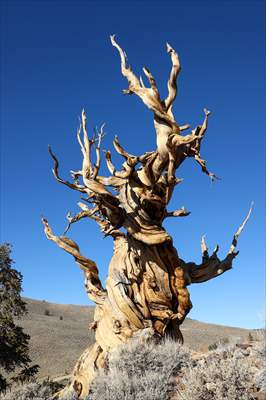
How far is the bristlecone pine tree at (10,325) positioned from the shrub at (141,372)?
292 inches

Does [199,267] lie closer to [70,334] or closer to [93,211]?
[93,211]

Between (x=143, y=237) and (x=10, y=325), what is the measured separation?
7408 millimetres

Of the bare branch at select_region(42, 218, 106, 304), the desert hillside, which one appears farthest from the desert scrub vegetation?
the desert hillside

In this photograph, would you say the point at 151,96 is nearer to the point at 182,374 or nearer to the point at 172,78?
the point at 172,78

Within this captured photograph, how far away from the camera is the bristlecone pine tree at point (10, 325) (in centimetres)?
1372

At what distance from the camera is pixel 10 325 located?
14.0 metres

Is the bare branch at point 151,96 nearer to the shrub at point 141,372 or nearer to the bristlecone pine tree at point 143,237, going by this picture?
the bristlecone pine tree at point 143,237

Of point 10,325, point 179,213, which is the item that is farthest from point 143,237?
point 10,325

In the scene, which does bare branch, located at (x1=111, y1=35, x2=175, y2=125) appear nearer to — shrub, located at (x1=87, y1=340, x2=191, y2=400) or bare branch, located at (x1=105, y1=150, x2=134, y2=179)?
bare branch, located at (x1=105, y1=150, x2=134, y2=179)

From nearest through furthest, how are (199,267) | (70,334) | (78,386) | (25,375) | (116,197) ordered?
(78,386), (116,197), (199,267), (25,375), (70,334)

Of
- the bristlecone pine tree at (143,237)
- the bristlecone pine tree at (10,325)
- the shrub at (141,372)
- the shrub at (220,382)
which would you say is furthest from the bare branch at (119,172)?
the bristlecone pine tree at (10,325)

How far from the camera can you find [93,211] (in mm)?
10102

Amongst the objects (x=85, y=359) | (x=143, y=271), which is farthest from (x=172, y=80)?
(x=85, y=359)

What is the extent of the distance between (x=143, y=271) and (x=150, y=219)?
106cm
